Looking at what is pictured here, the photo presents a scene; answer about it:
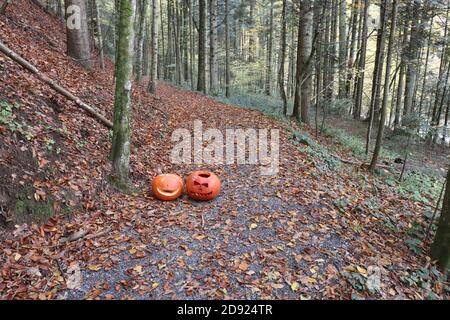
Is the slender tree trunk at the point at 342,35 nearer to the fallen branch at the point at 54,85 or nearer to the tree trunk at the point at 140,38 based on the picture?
the tree trunk at the point at 140,38

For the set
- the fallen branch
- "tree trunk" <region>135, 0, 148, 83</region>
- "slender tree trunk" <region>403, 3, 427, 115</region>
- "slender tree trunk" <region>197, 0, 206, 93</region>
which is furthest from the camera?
"slender tree trunk" <region>197, 0, 206, 93</region>

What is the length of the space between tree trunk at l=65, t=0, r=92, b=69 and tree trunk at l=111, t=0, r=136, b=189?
4.31m

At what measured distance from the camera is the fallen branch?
6148mm

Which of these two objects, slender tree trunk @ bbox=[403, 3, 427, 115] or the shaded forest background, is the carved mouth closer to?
the shaded forest background

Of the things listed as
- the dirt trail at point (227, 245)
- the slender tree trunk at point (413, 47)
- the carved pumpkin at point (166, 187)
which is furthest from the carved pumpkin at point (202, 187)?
the slender tree trunk at point (413, 47)

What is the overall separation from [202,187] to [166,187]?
25.9 inches

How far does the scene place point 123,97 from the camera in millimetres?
5559

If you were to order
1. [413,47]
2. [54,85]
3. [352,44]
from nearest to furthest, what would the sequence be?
[54,85] < [413,47] < [352,44]

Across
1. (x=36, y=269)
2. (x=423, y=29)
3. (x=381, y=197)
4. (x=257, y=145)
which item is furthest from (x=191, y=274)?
(x=423, y=29)

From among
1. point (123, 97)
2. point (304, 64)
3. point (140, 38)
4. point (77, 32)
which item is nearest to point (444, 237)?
point (123, 97)

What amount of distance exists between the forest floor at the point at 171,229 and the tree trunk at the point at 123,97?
26 cm

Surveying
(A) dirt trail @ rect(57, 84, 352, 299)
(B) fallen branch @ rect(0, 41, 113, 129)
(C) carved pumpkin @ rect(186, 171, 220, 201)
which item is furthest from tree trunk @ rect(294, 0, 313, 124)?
(B) fallen branch @ rect(0, 41, 113, 129)

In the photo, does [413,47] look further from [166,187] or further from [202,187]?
[166,187]

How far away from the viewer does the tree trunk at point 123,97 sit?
Result: 17.6ft
